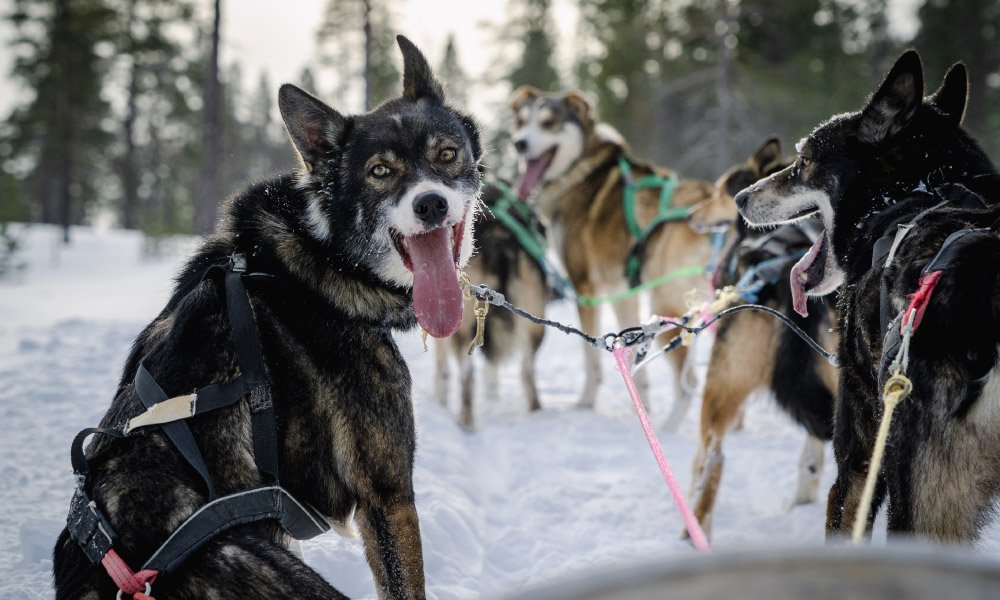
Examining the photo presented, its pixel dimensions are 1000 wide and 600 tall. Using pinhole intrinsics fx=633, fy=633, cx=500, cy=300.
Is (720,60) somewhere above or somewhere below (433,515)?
above

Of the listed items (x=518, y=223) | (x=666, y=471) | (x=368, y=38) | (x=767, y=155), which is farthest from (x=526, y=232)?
(x=368, y=38)

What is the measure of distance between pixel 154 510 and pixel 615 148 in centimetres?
562

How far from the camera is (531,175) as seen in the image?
6.43 meters

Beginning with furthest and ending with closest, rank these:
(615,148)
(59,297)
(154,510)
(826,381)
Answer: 1. (59,297)
2. (615,148)
3. (826,381)
4. (154,510)

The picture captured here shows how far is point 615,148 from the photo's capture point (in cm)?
631

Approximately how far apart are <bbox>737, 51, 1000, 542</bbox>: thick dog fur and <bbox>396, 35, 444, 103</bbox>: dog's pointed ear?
1.40 m

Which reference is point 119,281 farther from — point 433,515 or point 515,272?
point 433,515

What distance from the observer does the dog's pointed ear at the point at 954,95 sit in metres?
2.04

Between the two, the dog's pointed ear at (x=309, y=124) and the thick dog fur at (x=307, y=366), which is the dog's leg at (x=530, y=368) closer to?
the thick dog fur at (x=307, y=366)

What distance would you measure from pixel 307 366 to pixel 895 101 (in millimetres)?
1978

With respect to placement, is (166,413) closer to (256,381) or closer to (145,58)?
(256,381)

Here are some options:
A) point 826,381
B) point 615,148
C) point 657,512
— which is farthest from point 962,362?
point 615,148

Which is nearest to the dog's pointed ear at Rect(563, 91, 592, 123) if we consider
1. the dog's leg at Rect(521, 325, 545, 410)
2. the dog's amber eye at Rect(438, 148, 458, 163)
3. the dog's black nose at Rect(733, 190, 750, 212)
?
the dog's leg at Rect(521, 325, 545, 410)

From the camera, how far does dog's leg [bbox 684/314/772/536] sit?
3.16 meters
